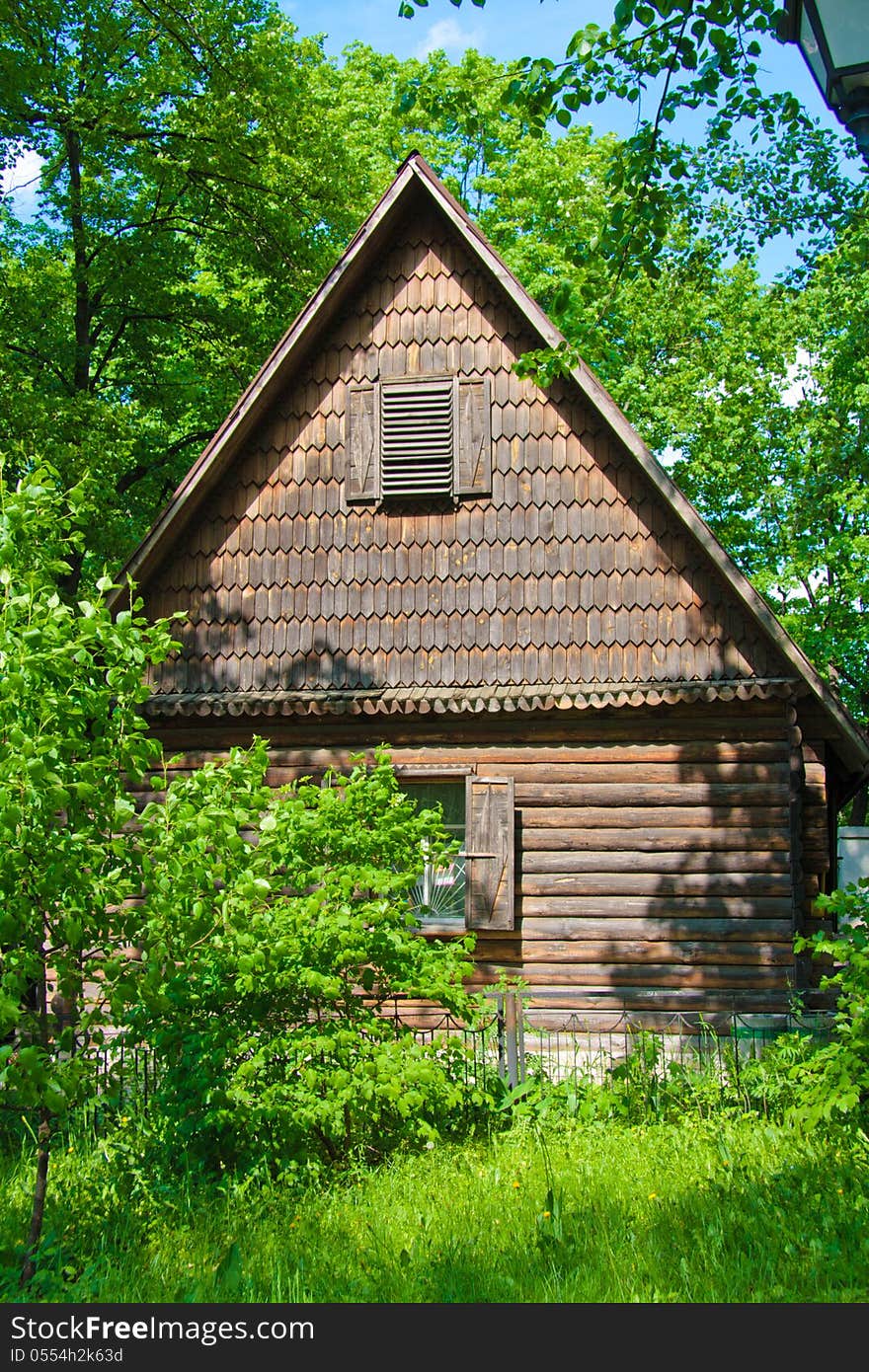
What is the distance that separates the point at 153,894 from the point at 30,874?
24.2 inches

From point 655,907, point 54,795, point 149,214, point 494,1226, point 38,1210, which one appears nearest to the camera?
point 54,795

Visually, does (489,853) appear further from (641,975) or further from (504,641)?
(504,641)

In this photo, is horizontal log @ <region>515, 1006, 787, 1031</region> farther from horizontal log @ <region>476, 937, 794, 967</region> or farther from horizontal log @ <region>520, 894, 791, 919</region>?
horizontal log @ <region>520, 894, 791, 919</region>

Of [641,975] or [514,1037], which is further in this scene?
[641,975]

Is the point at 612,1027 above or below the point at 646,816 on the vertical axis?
below

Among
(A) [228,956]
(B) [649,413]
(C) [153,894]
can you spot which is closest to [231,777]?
(C) [153,894]

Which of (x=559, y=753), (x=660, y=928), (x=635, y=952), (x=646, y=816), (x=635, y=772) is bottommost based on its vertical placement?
(x=635, y=952)

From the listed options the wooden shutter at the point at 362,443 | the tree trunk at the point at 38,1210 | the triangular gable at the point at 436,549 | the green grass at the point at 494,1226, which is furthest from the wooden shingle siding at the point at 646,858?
the tree trunk at the point at 38,1210

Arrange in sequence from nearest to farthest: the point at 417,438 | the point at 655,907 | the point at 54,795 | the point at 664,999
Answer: the point at 54,795 → the point at 664,999 → the point at 655,907 → the point at 417,438

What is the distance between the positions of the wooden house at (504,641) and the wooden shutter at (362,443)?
0.08ft

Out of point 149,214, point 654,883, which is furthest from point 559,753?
point 149,214

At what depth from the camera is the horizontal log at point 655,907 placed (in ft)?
39.2

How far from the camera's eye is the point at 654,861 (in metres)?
12.2

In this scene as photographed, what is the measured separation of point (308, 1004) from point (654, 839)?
5230mm
